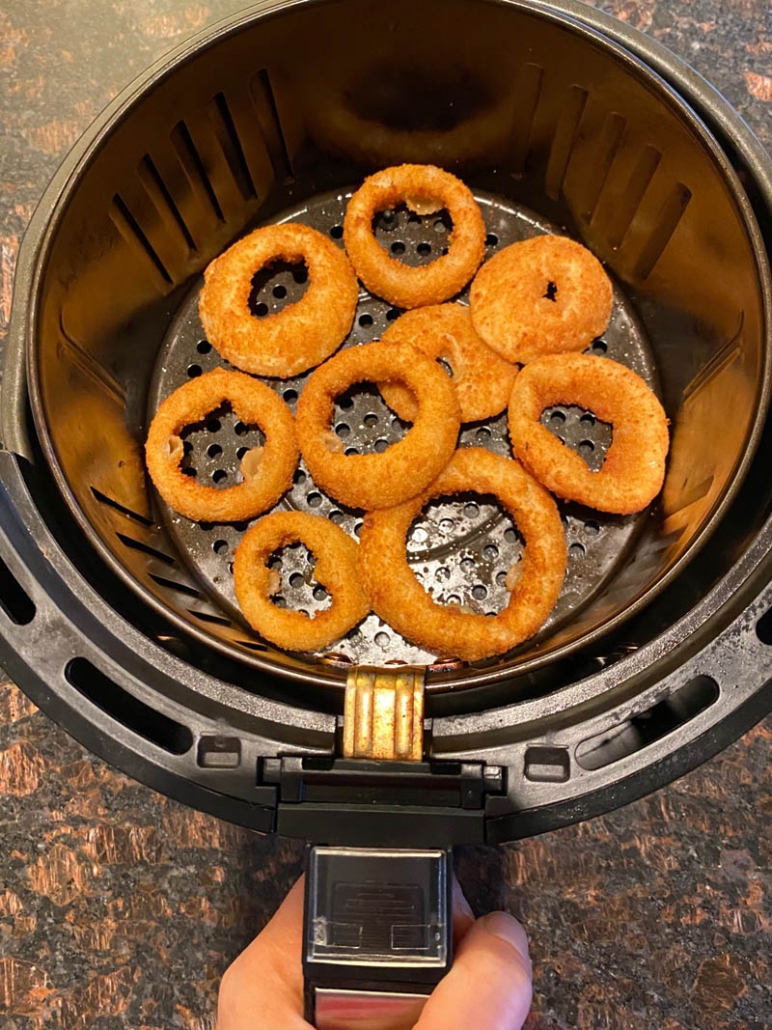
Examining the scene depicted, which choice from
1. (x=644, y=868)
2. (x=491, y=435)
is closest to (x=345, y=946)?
(x=644, y=868)

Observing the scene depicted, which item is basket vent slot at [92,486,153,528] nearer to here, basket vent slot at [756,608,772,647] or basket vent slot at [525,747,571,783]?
→ basket vent slot at [525,747,571,783]

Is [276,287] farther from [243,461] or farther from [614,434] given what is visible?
[614,434]

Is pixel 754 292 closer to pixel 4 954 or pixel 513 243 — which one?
pixel 513 243

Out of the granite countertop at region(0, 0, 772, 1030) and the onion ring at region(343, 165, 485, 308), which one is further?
the onion ring at region(343, 165, 485, 308)

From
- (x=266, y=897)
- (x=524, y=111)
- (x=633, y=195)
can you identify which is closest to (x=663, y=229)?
(x=633, y=195)

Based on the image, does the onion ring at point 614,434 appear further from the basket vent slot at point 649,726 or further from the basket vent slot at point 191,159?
the basket vent slot at point 191,159

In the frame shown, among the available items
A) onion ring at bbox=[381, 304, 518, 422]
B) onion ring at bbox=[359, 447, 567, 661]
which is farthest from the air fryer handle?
onion ring at bbox=[381, 304, 518, 422]
